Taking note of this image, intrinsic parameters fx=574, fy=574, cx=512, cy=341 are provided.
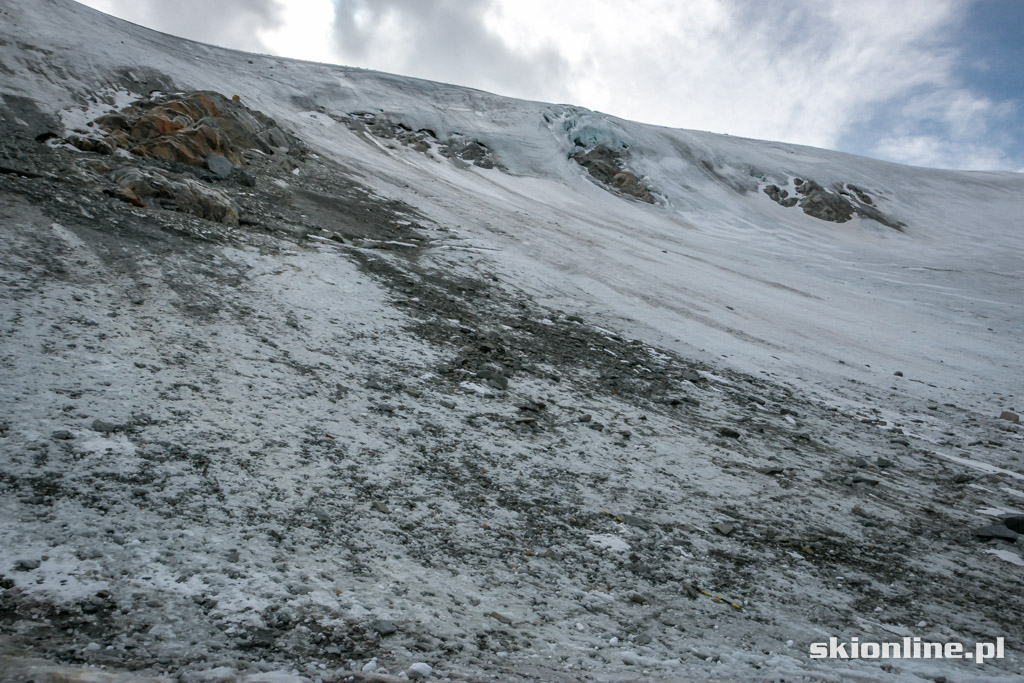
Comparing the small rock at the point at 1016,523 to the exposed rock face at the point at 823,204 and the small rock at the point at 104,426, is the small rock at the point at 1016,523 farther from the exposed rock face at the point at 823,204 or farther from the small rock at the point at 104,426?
the exposed rock face at the point at 823,204

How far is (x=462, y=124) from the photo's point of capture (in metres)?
30.1

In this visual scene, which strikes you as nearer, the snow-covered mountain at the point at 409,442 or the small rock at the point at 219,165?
the snow-covered mountain at the point at 409,442

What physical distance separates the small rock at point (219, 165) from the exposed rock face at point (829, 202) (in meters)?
31.9

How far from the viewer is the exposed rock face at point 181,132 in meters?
9.56

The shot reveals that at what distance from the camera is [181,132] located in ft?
33.8

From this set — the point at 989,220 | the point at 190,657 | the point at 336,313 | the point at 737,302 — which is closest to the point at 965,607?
the point at 190,657

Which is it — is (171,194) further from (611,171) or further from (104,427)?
(611,171)

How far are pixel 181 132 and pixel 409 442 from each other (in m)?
9.01

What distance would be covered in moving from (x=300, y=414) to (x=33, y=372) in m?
1.74

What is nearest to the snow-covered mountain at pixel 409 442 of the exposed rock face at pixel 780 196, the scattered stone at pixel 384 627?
the scattered stone at pixel 384 627

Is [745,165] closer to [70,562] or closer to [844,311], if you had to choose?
[844,311]

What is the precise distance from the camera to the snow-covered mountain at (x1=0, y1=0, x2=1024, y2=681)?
8.71ft

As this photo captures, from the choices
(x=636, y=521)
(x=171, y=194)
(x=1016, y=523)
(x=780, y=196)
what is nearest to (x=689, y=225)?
(x=780, y=196)

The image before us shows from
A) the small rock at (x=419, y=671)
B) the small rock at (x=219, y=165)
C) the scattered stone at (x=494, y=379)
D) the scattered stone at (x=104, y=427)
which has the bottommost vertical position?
the small rock at (x=419, y=671)
